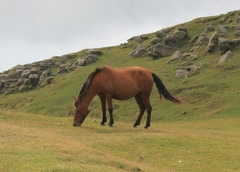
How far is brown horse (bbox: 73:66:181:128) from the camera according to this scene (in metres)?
19.6

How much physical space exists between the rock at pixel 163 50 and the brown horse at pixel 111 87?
43.3 metres

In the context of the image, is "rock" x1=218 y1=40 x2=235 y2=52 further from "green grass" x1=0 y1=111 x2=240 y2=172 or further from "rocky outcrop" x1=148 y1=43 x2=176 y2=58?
"green grass" x1=0 y1=111 x2=240 y2=172

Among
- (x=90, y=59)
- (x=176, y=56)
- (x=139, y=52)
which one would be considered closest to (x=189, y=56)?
(x=176, y=56)

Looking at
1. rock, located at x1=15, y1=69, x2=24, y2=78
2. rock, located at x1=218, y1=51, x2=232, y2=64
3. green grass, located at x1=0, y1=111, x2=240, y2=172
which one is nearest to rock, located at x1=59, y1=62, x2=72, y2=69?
rock, located at x1=15, y1=69, x2=24, y2=78

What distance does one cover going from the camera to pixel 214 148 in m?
15.8

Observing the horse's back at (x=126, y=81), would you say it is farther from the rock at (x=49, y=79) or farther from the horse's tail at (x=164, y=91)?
the rock at (x=49, y=79)

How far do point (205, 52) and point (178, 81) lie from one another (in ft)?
33.5

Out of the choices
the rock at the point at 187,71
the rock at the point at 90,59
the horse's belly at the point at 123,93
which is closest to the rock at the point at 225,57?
the rock at the point at 187,71

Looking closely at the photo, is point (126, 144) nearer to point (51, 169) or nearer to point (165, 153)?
point (165, 153)

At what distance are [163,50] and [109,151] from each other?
51493 millimetres

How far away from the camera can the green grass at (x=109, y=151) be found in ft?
34.2

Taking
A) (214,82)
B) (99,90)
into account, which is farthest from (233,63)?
(99,90)

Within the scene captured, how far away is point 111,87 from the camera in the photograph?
19844mm

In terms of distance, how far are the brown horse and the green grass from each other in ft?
4.36
